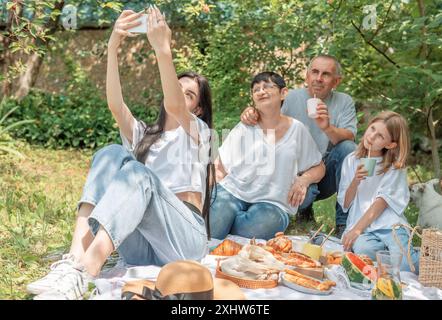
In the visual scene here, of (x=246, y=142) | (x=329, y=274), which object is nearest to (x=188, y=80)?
(x=246, y=142)

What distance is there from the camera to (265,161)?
12.1 ft

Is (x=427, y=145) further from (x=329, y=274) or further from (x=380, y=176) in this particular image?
(x=329, y=274)

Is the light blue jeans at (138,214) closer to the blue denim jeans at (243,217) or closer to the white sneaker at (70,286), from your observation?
the white sneaker at (70,286)

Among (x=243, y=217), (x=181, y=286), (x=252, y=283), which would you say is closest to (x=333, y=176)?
(x=243, y=217)

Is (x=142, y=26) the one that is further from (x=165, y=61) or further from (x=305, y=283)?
(x=305, y=283)

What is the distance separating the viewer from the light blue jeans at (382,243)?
3.20 meters

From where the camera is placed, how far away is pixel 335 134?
3.98 meters

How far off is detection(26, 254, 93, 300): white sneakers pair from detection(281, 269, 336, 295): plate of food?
94 cm

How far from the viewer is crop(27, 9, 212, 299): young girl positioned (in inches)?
98.3

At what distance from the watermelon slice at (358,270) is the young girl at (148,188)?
0.72m

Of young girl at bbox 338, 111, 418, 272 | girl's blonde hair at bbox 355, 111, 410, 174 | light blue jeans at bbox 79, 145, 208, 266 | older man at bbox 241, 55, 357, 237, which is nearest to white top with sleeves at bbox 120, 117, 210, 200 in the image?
light blue jeans at bbox 79, 145, 208, 266

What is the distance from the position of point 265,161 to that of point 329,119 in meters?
0.69

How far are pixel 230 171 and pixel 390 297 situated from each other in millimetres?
1596

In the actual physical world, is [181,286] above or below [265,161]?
below
